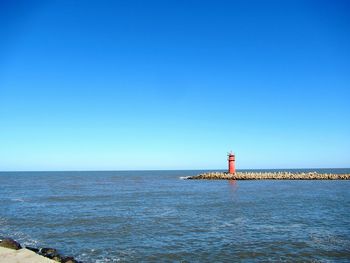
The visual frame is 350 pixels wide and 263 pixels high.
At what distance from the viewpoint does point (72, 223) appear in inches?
824

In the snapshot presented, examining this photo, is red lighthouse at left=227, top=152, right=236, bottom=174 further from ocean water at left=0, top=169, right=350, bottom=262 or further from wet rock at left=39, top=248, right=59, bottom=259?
wet rock at left=39, top=248, right=59, bottom=259

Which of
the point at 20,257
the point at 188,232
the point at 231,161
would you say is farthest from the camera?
the point at 231,161

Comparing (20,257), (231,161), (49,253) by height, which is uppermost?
(231,161)

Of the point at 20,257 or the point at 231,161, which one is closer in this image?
the point at 20,257

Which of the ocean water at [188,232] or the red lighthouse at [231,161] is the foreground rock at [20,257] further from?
the red lighthouse at [231,161]

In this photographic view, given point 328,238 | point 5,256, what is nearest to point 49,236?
point 5,256

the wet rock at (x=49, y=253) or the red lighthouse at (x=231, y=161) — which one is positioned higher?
the red lighthouse at (x=231, y=161)

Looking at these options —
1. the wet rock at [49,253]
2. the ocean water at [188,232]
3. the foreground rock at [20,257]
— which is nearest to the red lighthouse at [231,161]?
the ocean water at [188,232]

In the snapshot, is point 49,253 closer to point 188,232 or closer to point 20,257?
point 20,257

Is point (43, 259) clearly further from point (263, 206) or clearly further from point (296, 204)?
point (296, 204)

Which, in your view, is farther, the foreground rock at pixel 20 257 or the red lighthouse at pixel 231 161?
the red lighthouse at pixel 231 161

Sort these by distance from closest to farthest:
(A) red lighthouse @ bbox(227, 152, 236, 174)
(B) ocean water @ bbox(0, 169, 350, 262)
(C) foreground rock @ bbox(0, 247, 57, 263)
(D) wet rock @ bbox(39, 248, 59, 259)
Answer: (C) foreground rock @ bbox(0, 247, 57, 263)
(D) wet rock @ bbox(39, 248, 59, 259)
(B) ocean water @ bbox(0, 169, 350, 262)
(A) red lighthouse @ bbox(227, 152, 236, 174)

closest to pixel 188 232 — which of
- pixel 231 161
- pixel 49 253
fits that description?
pixel 49 253

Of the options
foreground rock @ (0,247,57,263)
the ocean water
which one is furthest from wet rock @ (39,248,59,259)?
foreground rock @ (0,247,57,263)
